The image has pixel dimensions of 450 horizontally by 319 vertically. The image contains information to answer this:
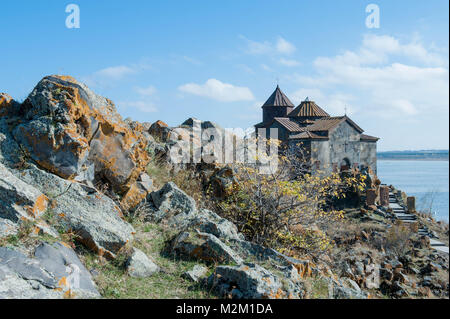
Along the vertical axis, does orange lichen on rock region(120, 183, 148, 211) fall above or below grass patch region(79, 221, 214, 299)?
above

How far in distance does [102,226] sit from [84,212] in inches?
16.7

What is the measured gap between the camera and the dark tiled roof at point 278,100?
36750mm

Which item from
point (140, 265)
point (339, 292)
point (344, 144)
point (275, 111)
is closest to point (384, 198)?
point (344, 144)

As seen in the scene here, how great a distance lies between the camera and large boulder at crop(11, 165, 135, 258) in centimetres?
556

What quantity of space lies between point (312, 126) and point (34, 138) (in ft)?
89.9

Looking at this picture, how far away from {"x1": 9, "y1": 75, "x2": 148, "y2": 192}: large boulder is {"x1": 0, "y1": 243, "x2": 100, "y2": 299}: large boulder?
2.03 meters

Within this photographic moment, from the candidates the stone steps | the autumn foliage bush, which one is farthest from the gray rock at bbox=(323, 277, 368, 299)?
the stone steps

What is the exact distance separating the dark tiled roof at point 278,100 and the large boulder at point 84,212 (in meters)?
31.5

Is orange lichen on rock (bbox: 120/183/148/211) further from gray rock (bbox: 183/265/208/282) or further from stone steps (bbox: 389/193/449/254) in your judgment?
stone steps (bbox: 389/193/449/254)

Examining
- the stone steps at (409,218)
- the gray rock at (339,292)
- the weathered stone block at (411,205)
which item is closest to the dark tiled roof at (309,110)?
the stone steps at (409,218)

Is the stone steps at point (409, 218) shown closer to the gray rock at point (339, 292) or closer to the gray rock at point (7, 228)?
the gray rock at point (339, 292)

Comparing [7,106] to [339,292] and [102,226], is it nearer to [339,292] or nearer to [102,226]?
[102,226]

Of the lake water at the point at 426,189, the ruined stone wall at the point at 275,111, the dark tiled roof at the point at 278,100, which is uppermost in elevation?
the dark tiled roof at the point at 278,100
